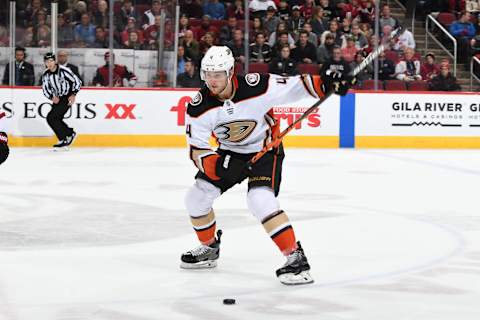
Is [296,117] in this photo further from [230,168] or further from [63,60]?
[230,168]

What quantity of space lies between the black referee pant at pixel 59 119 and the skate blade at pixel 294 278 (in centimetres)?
768

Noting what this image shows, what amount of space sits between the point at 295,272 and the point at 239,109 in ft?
2.40

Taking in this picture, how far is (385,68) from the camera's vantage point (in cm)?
1239

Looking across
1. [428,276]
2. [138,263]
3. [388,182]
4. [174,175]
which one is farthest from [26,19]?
[428,276]

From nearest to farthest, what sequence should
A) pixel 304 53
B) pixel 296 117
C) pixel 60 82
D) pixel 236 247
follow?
pixel 236 247 → pixel 60 82 → pixel 296 117 → pixel 304 53

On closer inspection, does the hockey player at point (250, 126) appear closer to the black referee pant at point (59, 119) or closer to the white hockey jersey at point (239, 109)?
the white hockey jersey at point (239, 109)

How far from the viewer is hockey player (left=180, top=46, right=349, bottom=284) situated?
156 inches

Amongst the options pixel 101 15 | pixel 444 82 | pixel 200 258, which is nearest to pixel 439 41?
pixel 444 82

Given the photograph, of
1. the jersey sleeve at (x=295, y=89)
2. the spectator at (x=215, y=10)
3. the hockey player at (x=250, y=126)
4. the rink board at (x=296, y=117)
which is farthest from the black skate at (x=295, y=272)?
the spectator at (x=215, y=10)

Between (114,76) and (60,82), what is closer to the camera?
(60,82)

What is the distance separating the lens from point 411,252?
188 inches

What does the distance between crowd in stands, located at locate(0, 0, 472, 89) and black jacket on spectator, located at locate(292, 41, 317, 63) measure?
13 mm

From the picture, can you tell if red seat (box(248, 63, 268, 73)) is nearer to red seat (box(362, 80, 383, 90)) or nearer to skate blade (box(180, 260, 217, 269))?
red seat (box(362, 80, 383, 90))

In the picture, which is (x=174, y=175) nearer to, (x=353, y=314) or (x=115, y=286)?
(x=115, y=286)
